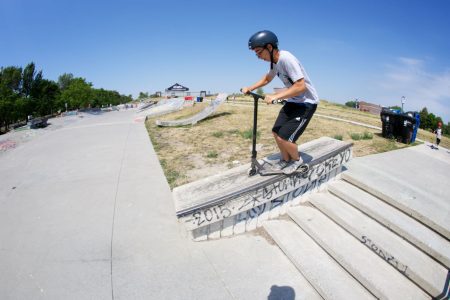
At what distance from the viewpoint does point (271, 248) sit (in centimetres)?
401

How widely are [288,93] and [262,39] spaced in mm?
859

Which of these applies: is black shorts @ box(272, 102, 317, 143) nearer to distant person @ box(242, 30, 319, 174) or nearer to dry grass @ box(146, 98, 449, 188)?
distant person @ box(242, 30, 319, 174)

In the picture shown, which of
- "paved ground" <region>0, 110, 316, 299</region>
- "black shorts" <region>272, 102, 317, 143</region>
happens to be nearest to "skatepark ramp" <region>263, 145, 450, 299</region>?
"paved ground" <region>0, 110, 316, 299</region>

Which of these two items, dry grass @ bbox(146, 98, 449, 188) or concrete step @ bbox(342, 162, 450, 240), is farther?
dry grass @ bbox(146, 98, 449, 188)

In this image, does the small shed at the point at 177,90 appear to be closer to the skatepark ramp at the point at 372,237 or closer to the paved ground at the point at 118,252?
the paved ground at the point at 118,252

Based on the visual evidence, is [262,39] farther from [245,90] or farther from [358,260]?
[358,260]

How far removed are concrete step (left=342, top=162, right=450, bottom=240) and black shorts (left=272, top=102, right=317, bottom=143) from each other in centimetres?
166

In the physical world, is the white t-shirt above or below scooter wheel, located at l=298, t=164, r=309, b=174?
above

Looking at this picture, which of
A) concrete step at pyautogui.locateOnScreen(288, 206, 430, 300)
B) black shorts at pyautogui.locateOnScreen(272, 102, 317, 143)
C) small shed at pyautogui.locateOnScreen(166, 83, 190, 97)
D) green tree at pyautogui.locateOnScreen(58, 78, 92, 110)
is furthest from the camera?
small shed at pyautogui.locateOnScreen(166, 83, 190, 97)

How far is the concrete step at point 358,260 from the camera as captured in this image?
297 centimetres

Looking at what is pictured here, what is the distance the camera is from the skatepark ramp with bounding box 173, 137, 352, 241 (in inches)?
160

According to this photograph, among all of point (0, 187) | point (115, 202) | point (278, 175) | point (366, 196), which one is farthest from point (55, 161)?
point (366, 196)

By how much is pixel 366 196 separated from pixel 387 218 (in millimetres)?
749

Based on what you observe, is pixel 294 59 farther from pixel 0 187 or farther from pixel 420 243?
pixel 0 187
